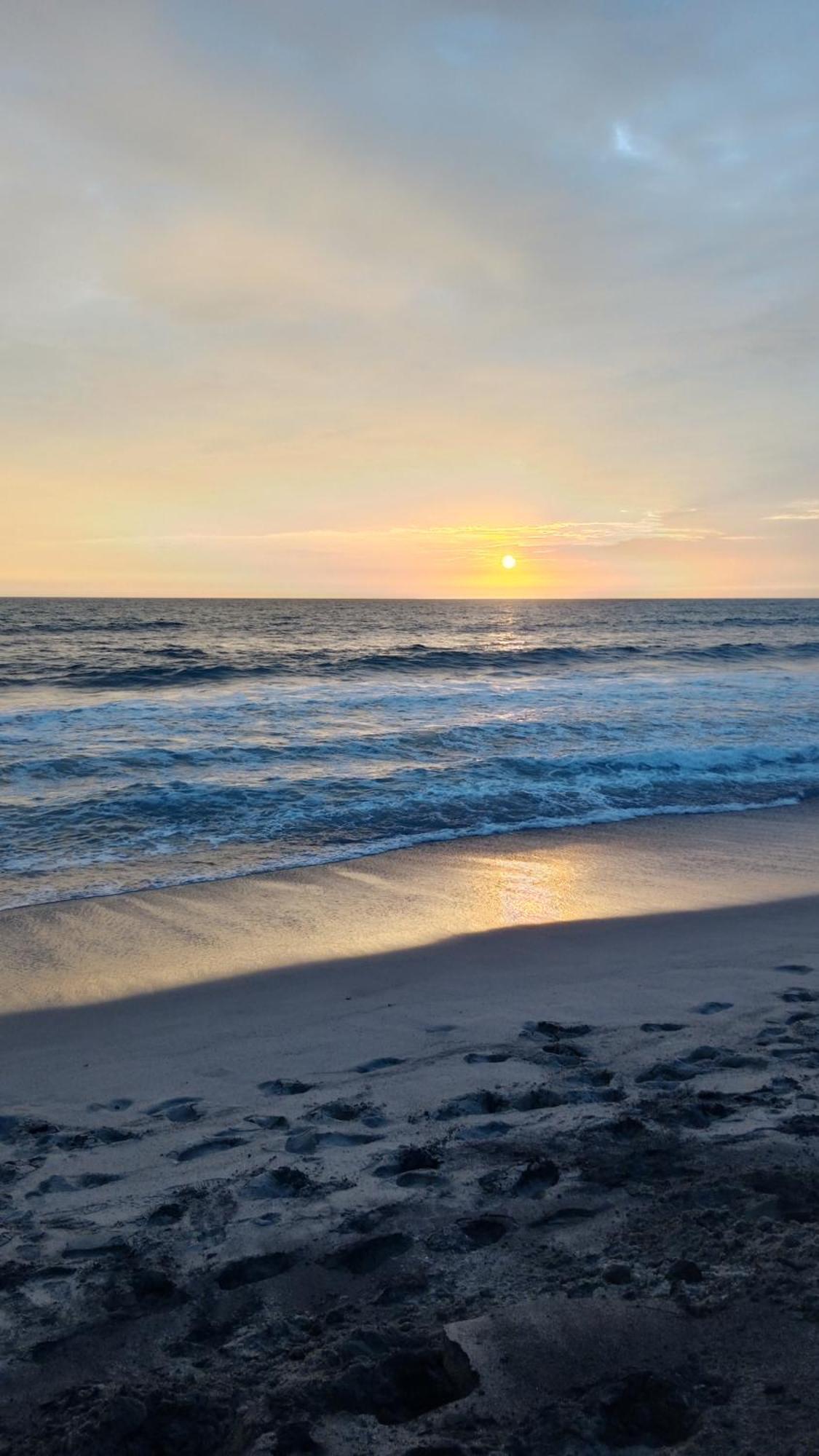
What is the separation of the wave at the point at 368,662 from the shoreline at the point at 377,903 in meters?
17.3

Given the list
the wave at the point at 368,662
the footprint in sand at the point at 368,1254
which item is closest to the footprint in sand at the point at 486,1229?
the footprint in sand at the point at 368,1254

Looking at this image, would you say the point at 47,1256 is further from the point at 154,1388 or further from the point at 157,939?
the point at 157,939

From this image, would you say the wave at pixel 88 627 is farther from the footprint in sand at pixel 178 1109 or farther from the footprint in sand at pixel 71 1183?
the footprint in sand at pixel 71 1183

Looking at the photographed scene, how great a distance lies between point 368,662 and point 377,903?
25258mm

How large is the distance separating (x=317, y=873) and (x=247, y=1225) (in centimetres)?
513

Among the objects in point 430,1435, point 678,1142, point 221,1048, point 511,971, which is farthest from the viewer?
point 511,971

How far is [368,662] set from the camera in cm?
3225

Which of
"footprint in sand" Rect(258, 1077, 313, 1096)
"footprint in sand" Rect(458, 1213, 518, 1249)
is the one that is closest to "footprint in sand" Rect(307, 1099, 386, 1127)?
"footprint in sand" Rect(258, 1077, 313, 1096)

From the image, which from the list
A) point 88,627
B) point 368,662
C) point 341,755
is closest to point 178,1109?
point 341,755

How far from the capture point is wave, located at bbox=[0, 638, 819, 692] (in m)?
26.1

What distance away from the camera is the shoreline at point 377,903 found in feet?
19.4

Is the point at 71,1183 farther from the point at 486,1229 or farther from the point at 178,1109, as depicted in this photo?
the point at 486,1229

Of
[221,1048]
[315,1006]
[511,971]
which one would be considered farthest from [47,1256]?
[511,971]

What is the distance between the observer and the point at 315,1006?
17.0 ft
